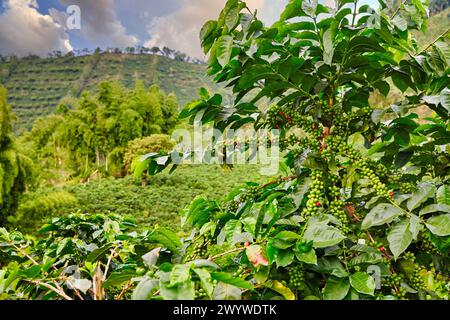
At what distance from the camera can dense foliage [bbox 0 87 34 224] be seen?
5.31 meters

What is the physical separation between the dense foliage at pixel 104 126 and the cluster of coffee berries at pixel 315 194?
1073 centimetres

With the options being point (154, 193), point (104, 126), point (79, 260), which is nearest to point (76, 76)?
point (104, 126)

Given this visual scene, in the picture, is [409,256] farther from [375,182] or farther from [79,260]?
[79,260]

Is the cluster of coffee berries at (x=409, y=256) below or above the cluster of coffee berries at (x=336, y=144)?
below

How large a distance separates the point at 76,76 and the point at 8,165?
29944 mm

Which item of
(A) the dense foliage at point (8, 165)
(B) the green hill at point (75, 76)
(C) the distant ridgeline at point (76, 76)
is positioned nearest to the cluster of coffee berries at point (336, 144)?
(A) the dense foliage at point (8, 165)

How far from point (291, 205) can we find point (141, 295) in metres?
0.37

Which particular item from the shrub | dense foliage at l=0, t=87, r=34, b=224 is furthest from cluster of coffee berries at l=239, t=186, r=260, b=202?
the shrub

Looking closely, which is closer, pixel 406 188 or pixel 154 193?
pixel 406 188

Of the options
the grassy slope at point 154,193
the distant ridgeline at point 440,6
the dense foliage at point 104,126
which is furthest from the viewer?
the distant ridgeline at point 440,6

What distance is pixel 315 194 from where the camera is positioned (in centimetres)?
63

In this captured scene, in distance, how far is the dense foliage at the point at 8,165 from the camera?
17.4 ft

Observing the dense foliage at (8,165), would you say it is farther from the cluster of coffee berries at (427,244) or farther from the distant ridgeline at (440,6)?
the distant ridgeline at (440,6)
